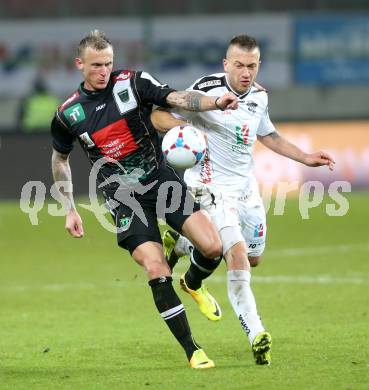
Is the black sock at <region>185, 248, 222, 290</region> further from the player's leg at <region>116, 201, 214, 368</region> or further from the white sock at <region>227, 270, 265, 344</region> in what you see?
the player's leg at <region>116, 201, 214, 368</region>

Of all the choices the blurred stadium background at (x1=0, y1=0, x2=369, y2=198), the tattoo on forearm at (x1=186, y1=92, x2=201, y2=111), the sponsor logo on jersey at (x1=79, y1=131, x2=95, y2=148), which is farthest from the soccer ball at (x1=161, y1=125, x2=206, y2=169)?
the blurred stadium background at (x1=0, y1=0, x2=369, y2=198)

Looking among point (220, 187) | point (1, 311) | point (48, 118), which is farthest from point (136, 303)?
point (48, 118)

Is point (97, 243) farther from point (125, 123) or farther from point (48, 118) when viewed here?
point (125, 123)

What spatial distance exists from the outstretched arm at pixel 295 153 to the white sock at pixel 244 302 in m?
1.01

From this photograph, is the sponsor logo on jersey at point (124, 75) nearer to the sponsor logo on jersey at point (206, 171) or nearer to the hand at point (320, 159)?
the sponsor logo on jersey at point (206, 171)

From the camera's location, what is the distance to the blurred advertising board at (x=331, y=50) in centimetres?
2827

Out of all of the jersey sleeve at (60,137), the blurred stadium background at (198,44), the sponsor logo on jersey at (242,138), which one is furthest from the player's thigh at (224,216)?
the blurred stadium background at (198,44)

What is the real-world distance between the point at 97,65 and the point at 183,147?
3.16ft

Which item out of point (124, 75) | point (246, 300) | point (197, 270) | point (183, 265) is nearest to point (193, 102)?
point (124, 75)

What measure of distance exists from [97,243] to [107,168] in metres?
9.43

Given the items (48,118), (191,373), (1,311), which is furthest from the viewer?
(48,118)

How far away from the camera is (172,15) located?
28.1 metres

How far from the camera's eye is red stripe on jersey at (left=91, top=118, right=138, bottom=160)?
339 inches

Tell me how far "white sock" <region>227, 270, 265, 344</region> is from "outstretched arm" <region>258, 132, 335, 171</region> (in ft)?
3.32
